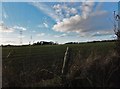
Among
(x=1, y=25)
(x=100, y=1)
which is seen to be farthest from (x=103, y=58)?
(x=1, y=25)

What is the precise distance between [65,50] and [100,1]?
1590 mm

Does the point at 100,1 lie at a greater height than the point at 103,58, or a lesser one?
greater

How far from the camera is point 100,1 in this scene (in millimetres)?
8203

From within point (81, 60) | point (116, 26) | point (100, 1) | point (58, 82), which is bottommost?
point (58, 82)

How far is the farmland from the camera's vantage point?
27.0ft

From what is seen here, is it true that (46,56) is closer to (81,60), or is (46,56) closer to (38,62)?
(38,62)

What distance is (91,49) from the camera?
8.50 metres

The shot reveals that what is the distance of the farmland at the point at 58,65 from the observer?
823 centimetres

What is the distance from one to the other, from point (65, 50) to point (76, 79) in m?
0.84

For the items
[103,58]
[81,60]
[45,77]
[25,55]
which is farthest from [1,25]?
[103,58]

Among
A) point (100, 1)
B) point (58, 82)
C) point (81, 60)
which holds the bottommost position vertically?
point (58, 82)

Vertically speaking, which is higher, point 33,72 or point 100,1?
point 100,1

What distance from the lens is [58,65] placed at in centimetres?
842

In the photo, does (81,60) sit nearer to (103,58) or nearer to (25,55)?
(103,58)
